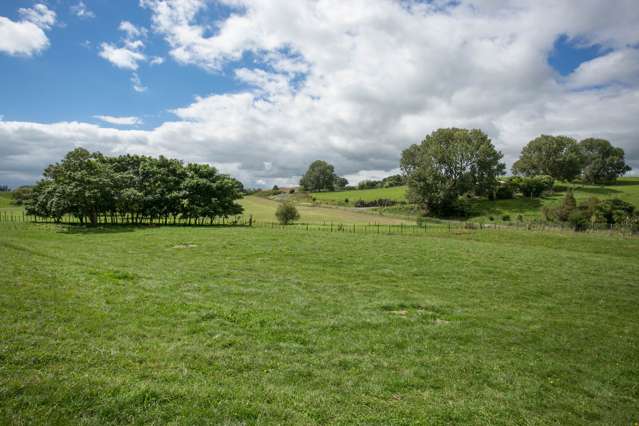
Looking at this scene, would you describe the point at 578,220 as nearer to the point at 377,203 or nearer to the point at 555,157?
the point at 377,203

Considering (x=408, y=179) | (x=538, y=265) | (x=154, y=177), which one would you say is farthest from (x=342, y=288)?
(x=408, y=179)

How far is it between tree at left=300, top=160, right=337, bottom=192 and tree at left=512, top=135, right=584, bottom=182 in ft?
293

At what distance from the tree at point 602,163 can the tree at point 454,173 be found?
5210 centimetres

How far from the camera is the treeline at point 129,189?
43312 millimetres

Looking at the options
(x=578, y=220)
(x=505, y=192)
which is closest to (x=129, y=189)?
(x=578, y=220)

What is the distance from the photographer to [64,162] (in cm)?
4844

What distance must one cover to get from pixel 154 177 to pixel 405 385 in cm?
5684

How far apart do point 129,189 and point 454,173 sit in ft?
245

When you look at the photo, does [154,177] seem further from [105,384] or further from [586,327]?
[586,327]

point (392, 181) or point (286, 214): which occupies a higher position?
point (392, 181)

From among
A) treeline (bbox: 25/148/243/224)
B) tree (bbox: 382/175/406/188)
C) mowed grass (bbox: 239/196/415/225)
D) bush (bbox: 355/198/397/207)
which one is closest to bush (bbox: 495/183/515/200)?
bush (bbox: 355/198/397/207)

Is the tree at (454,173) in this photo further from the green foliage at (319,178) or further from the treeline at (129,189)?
the green foliage at (319,178)

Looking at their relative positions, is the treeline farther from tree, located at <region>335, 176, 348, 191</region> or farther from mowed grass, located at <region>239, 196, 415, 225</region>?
tree, located at <region>335, 176, 348, 191</region>

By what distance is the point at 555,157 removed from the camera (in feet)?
326
